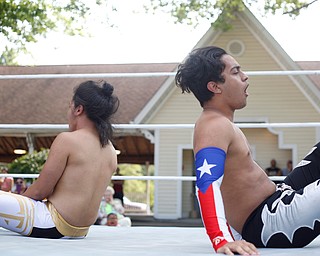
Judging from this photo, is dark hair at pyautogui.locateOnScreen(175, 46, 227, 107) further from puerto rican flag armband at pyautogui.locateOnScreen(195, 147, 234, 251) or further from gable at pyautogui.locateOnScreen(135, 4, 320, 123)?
gable at pyautogui.locateOnScreen(135, 4, 320, 123)

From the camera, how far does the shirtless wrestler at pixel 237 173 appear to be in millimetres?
1466

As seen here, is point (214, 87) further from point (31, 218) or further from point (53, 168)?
point (31, 218)

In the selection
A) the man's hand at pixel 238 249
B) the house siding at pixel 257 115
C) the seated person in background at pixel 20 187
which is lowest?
the man's hand at pixel 238 249

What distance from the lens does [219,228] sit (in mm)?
1336

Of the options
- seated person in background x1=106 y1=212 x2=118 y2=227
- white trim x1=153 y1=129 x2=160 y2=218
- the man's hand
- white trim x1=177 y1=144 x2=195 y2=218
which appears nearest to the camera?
the man's hand

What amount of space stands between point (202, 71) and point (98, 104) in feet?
1.66

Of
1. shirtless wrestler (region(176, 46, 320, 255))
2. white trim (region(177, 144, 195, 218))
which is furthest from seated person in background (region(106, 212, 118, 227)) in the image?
white trim (region(177, 144, 195, 218))

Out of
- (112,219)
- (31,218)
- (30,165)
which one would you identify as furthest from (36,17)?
(31,218)

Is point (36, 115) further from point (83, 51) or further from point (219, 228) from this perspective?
point (219, 228)

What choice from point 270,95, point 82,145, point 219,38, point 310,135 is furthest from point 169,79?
point 82,145

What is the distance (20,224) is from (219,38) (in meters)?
9.45

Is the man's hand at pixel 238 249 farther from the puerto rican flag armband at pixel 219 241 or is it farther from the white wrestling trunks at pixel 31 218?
the white wrestling trunks at pixel 31 218

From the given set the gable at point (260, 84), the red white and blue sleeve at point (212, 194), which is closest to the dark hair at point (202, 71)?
the red white and blue sleeve at point (212, 194)

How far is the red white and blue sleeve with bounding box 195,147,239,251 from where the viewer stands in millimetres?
1335
